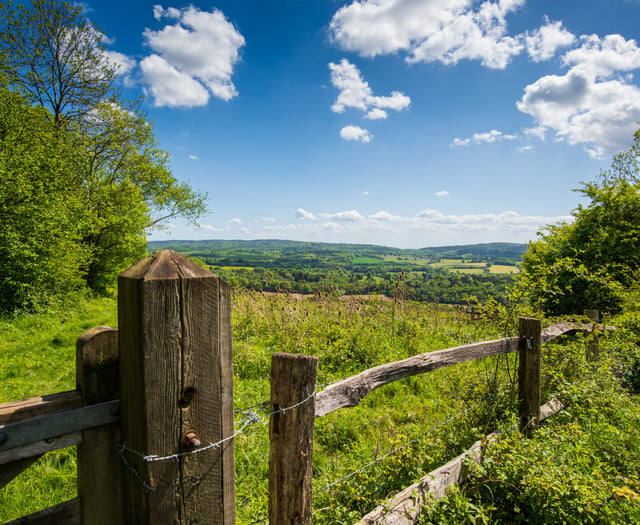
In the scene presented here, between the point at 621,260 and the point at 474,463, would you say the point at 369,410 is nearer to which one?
the point at 474,463

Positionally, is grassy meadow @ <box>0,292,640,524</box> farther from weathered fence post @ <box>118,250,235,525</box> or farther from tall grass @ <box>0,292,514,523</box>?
weathered fence post @ <box>118,250,235,525</box>

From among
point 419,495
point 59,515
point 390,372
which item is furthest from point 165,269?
point 419,495

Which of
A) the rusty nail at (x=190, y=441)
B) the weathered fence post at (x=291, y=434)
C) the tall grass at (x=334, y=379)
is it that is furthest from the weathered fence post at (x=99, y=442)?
the tall grass at (x=334, y=379)

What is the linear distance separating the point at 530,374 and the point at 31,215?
13.3 metres

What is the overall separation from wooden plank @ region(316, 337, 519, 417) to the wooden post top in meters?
1.28

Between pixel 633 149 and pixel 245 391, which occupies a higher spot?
pixel 633 149

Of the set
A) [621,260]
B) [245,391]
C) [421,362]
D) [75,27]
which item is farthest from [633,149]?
[75,27]

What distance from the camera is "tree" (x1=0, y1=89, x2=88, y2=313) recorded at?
30.7 feet

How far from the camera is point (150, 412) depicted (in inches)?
38.9

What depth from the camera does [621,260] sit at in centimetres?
776

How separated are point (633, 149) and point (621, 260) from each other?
756 cm

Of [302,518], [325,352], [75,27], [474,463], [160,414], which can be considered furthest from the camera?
[75,27]

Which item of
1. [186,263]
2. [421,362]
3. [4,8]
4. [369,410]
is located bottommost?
[369,410]

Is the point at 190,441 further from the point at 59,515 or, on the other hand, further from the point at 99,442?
the point at 59,515
